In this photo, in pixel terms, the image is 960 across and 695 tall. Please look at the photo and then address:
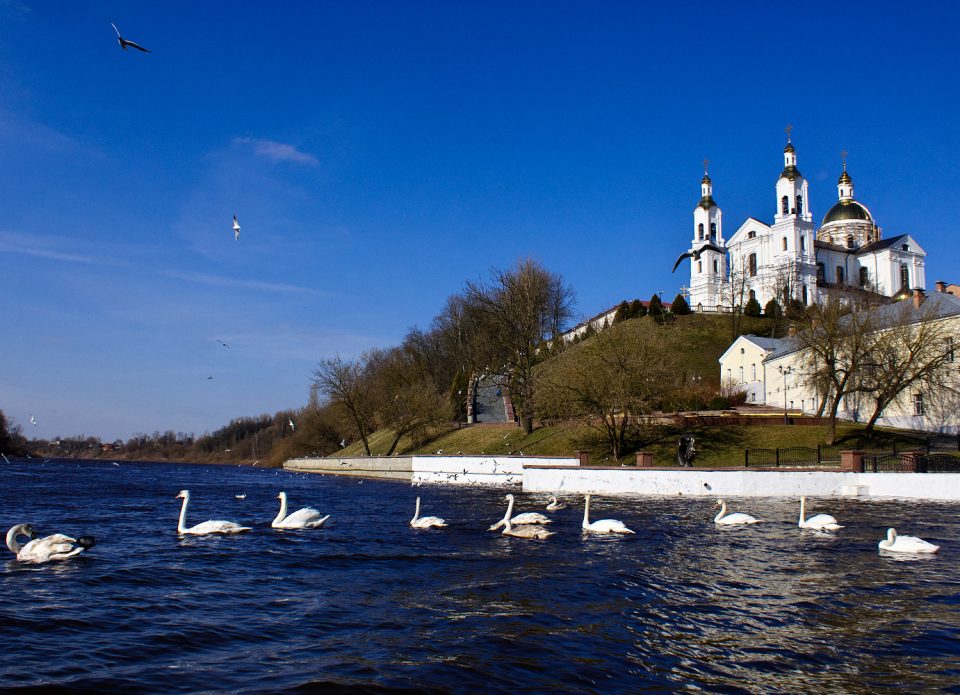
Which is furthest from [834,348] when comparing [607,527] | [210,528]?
[210,528]

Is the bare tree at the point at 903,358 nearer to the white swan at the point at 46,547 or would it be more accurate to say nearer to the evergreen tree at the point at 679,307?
the white swan at the point at 46,547

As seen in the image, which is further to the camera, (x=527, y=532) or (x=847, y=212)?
(x=847, y=212)

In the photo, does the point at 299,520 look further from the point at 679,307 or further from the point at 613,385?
the point at 679,307

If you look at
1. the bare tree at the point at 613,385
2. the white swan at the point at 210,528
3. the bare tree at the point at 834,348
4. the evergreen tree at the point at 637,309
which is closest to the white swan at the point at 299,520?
the white swan at the point at 210,528

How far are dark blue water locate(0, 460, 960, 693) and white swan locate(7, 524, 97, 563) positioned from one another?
51 cm

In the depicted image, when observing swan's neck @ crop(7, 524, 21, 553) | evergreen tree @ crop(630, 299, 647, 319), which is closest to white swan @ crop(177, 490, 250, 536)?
swan's neck @ crop(7, 524, 21, 553)

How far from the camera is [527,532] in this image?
21.0 m

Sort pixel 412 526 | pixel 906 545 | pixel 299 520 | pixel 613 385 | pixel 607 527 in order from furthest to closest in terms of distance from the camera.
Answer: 1. pixel 613 385
2. pixel 412 526
3. pixel 299 520
4. pixel 607 527
5. pixel 906 545

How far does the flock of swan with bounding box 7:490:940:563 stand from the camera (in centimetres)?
1664

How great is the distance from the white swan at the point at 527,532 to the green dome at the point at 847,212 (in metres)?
113

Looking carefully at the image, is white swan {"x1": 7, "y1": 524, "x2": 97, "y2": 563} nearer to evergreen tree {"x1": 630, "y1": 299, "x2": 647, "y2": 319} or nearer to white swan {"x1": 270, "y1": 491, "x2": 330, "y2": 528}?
white swan {"x1": 270, "y1": 491, "x2": 330, "y2": 528}

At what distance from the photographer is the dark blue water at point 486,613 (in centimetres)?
909

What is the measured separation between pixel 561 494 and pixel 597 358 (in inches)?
517

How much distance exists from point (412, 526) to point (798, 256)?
94.9 metres
